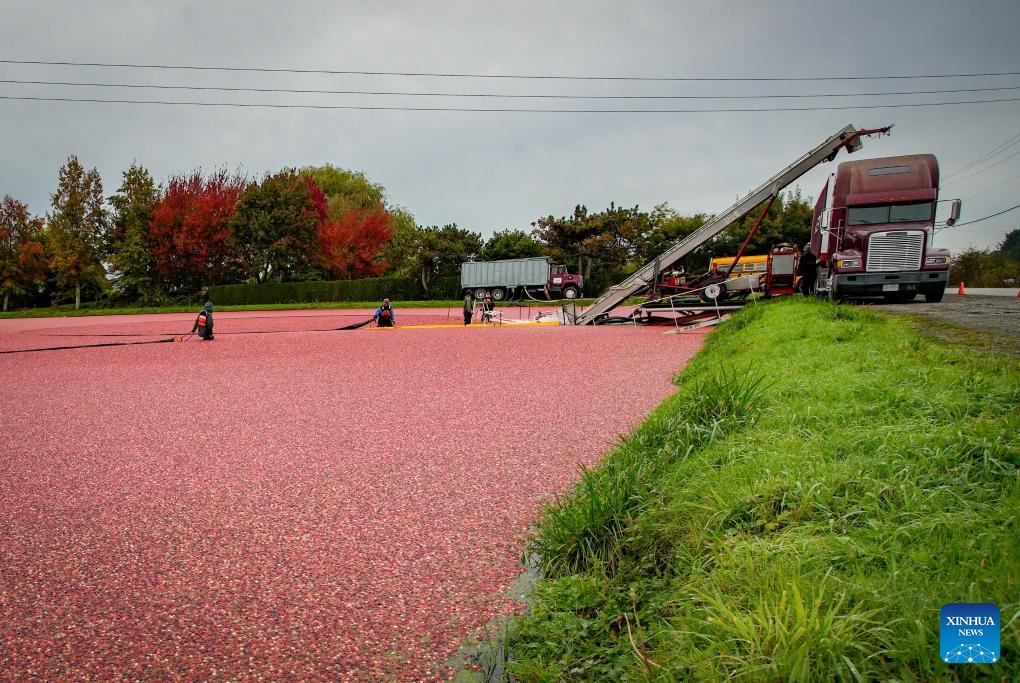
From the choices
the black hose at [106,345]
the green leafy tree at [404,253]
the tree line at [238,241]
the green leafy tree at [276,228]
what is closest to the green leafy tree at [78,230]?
the tree line at [238,241]

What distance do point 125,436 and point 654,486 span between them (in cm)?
532

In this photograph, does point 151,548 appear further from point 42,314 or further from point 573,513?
point 42,314

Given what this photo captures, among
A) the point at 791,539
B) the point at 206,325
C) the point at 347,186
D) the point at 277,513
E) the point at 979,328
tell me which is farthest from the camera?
the point at 347,186

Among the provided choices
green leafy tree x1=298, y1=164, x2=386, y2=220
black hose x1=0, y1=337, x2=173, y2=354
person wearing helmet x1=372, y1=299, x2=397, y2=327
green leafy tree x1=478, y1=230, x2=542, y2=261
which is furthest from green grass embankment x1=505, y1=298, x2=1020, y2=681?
green leafy tree x1=298, y1=164, x2=386, y2=220

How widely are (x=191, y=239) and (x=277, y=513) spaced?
166 feet

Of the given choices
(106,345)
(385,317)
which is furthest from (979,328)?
(106,345)

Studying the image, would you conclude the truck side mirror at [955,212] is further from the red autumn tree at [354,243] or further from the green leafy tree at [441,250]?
the red autumn tree at [354,243]

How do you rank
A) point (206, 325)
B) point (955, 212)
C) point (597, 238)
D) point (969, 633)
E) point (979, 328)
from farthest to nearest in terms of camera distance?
point (597, 238)
point (206, 325)
point (955, 212)
point (979, 328)
point (969, 633)

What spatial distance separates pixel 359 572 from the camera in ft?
10.0

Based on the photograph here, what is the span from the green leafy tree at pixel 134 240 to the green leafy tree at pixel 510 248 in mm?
26977

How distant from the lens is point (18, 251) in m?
43.8

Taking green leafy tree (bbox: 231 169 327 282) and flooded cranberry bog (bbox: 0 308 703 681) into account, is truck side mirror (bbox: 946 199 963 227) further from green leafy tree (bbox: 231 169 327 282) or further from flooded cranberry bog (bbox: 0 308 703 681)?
green leafy tree (bbox: 231 169 327 282)

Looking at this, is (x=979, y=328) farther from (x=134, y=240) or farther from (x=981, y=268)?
(x=134, y=240)

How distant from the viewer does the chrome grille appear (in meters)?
14.0
